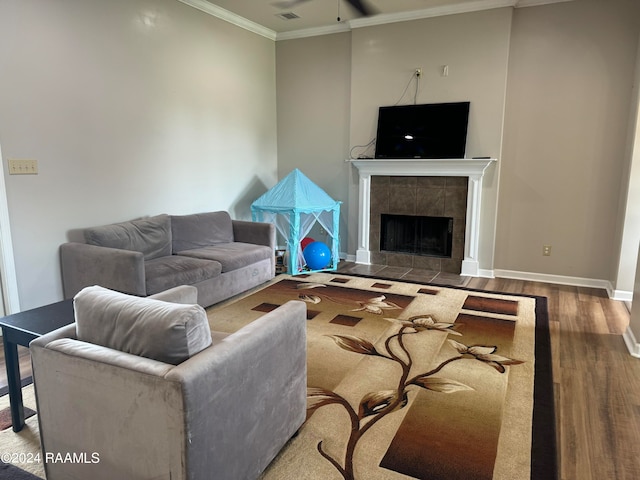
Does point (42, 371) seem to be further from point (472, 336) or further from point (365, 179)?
point (365, 179)

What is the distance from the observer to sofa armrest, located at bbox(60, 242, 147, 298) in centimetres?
334

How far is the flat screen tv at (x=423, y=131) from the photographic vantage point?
5102 millimetres

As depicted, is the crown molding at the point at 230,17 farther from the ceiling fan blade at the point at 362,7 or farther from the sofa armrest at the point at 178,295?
the sofa armrest at the point at 178,295

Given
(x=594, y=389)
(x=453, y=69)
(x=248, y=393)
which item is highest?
(x=453, y=69)

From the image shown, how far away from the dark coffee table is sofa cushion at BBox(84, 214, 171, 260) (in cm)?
144

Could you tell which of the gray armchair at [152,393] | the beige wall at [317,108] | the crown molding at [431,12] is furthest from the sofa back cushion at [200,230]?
the crown molding at [431,12]

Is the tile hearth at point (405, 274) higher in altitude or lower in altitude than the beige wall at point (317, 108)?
lower

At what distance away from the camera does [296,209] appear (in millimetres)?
5047

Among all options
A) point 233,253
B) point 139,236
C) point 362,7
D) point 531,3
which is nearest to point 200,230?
point 233,253

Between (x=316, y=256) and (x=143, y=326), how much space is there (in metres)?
3.81

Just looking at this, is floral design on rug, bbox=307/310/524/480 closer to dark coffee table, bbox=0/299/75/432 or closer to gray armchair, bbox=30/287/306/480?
gray armchair, bbox=30/287/306/480

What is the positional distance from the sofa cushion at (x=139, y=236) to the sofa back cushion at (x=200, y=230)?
0.45 ft

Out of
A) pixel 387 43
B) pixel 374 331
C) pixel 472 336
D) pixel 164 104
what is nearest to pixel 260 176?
pixel 164 104

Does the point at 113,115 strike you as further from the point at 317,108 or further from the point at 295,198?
the point at 317,108
